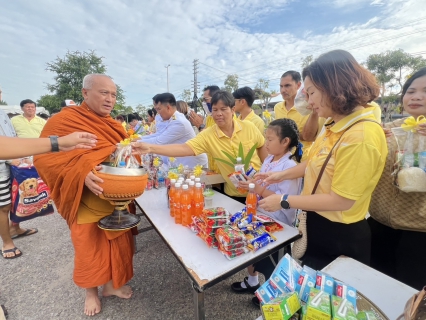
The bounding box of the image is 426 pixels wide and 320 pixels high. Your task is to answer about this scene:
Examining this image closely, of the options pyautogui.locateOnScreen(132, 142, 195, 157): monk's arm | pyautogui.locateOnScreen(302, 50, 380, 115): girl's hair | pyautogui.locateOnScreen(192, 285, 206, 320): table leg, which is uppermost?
pyautogui.locateOnScreen(302, 50, 380, 115): girl's hair

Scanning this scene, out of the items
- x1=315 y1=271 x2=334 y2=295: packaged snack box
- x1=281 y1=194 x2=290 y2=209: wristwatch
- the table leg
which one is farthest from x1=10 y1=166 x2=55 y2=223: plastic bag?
x1=315 y1=271 x2=334 y2=295: packaged snack box

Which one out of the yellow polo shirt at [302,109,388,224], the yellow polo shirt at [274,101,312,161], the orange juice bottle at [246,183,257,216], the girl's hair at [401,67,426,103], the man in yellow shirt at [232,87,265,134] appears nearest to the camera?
the yellow polo shirt at [302,109,388,224]

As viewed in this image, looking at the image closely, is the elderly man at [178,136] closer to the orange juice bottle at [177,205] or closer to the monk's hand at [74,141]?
the orange juice bottle at [177,205]

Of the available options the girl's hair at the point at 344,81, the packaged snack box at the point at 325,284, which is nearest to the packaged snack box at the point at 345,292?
the packaged snack box at the point at 325,284

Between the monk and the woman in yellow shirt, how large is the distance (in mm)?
1354

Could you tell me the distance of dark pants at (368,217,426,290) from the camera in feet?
4.39

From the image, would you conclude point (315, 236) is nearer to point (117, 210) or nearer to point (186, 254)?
point (186, 254)

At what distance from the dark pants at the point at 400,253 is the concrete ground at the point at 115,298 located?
1.10 metres

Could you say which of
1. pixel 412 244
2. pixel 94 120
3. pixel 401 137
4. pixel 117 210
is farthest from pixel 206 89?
pixel 412 244

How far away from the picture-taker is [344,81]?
1.11m

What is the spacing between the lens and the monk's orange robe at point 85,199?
166 centimetres

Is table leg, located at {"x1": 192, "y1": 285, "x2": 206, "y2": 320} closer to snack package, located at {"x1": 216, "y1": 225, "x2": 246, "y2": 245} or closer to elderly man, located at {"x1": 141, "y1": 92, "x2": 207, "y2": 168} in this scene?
snack package, located at {"x1": 216, "y1": 225, "x2": 246, "y2": 245}

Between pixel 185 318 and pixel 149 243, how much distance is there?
55.7 inches

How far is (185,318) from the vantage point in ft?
6.15
